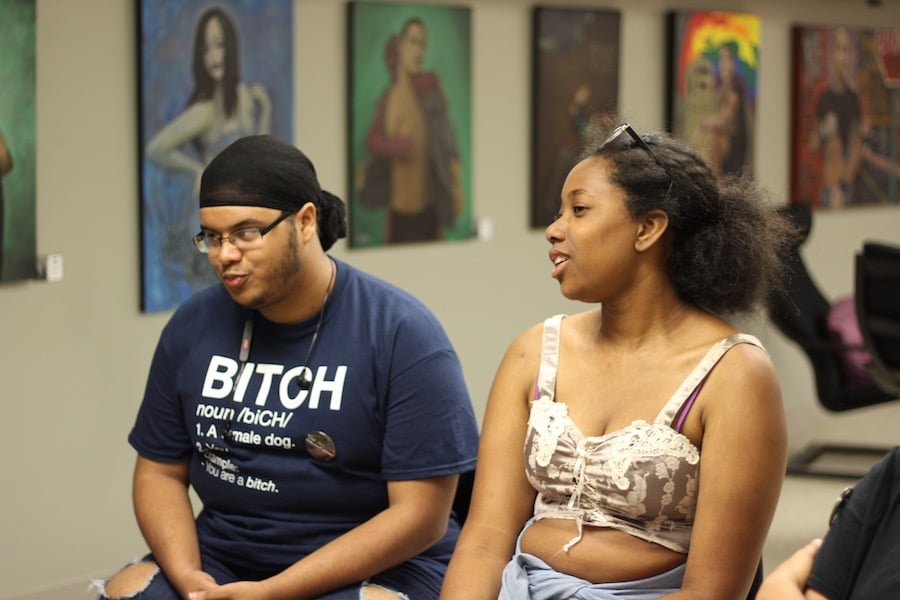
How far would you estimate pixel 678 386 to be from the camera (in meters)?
2.44

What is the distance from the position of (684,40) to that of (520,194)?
1.41 meters

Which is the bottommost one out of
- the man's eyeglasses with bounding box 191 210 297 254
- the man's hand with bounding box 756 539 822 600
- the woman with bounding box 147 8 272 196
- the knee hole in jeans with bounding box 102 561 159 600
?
the knee hole in jeans with bounding box 102 561 159 600

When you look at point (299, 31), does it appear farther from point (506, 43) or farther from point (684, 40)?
point (684, 40)

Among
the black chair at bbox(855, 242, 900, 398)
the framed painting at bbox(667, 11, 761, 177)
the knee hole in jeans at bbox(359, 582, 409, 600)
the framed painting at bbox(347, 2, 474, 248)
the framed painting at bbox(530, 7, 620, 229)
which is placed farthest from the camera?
the framed painting at bbox(667, 11, 761, 177)

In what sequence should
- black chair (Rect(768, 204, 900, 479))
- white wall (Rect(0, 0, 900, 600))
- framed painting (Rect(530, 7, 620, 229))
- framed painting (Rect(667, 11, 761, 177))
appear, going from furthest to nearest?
1. framed painting (Rect(667, 11, 761, 177))
2. black chair (Rect(768, 204, 900, 479))
3. framed painting (Rect(530, 7, 620, 229))
4. white wall (Rect(0, 0, 900, 600))

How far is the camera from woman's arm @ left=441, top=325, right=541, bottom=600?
2521 mm

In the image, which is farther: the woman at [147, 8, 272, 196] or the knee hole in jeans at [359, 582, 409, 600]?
the woman at [147, 8, 272, 196]

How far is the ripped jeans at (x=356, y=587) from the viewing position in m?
2.78

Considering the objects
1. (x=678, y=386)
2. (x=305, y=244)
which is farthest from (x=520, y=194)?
(x=678, y=386)

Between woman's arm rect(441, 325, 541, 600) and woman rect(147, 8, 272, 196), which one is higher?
woman rect(147, 8, 272, 196)

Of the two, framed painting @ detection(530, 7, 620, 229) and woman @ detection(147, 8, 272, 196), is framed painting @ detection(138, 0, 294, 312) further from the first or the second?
framed painting @ detection(530, 7, 620, 229)

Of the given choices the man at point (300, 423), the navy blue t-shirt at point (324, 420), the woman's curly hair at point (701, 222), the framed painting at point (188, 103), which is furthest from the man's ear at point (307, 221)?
the framed painting at point (188, 103)

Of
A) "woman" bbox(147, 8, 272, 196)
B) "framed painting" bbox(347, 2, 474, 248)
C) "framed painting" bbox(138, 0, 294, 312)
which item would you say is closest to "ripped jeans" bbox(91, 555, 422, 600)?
"framed painting" bbox(138, 0, 294, 312)

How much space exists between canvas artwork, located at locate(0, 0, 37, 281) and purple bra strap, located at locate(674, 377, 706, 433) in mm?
2531
